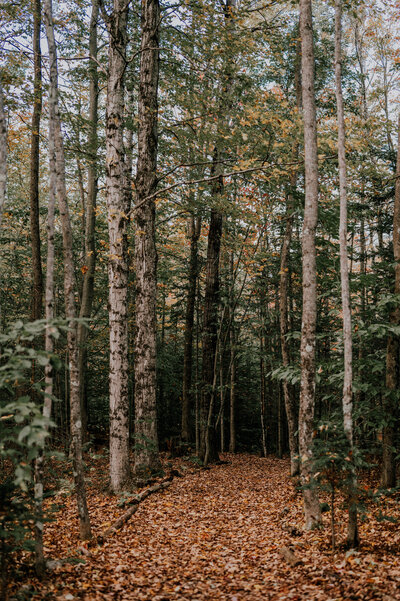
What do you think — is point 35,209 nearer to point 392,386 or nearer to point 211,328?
point 211,328

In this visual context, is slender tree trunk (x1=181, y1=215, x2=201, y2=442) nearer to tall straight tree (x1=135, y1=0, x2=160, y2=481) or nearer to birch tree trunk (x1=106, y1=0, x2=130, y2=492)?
tall straight tree (x1=135, y1=0, x2=160, y2=481)

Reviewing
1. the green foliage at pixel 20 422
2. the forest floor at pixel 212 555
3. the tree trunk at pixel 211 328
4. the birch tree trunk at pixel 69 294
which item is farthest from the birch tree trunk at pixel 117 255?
the tree trunk at pixel 211 328

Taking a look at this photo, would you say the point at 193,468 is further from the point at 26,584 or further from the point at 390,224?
the point at 390,224

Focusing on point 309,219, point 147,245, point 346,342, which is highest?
point 147,245

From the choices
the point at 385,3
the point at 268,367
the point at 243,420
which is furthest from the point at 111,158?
the point at 243,420

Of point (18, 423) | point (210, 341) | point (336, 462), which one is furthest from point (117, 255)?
point (210, 341)

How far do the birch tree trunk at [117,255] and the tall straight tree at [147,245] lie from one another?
0.92m

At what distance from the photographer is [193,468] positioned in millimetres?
11586

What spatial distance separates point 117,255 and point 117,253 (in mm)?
146

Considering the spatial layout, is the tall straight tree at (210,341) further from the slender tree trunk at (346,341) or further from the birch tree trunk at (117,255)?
the slender tree trunk at (346,341)

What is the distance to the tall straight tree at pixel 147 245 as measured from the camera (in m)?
8.75

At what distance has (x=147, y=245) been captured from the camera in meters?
8.82

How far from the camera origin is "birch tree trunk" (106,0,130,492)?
7645 millimetres

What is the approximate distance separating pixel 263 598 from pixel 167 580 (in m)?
1.13
